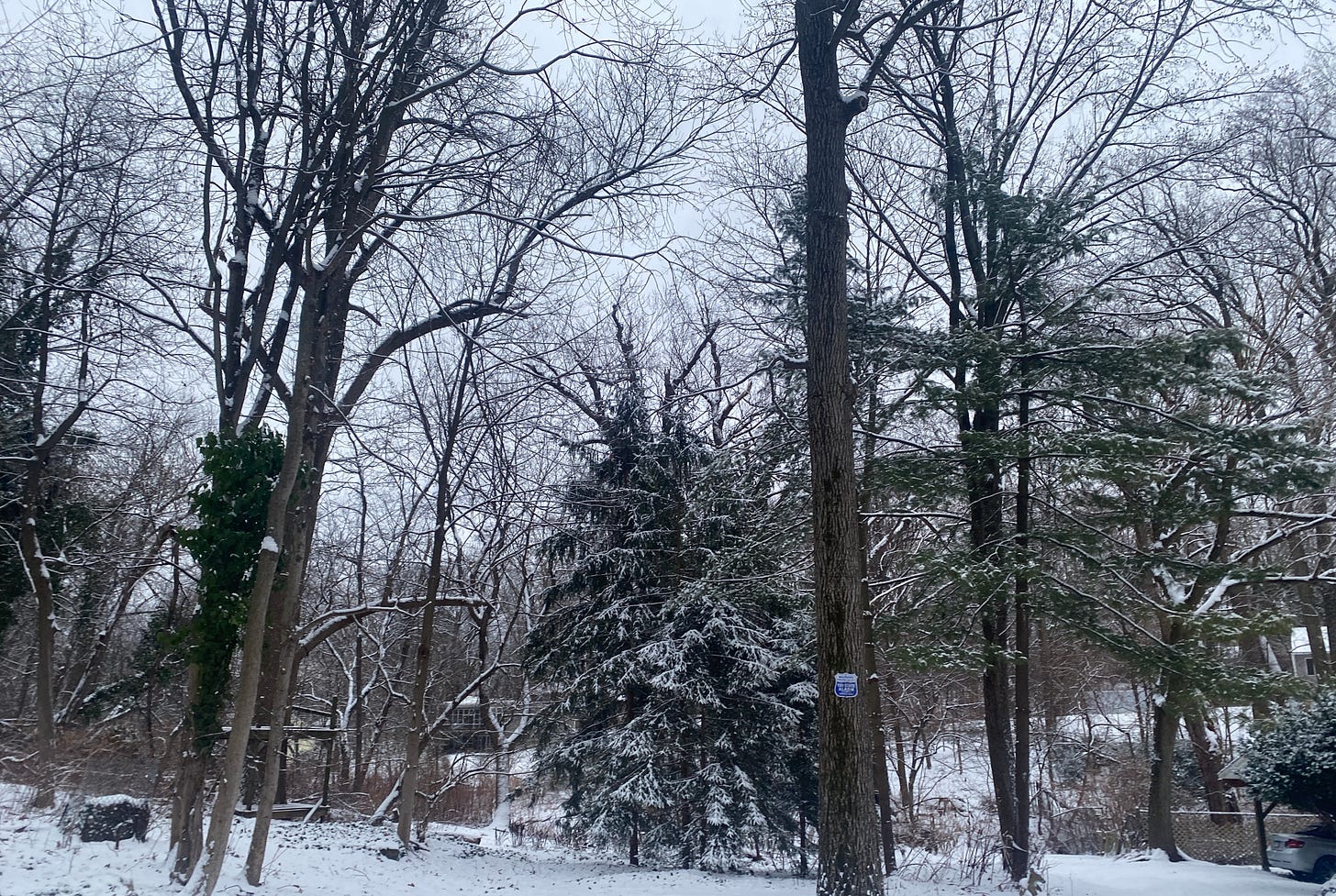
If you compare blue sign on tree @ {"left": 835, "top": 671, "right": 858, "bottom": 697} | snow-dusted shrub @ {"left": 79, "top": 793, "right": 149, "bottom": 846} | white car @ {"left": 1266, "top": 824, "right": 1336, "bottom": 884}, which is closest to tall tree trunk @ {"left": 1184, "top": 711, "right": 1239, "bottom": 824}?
white car @ {"left": 1266, "top": 824, "right": 1336, "bottom": 884}

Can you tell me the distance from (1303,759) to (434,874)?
11767 millimetres

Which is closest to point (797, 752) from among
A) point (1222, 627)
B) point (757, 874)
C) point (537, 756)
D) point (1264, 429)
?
point (757, 874)

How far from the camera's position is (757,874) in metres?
13.4

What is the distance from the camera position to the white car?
37.9 feet

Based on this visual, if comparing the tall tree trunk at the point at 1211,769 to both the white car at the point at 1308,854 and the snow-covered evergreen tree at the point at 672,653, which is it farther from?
the snow-covered evergreen tree at the point at 672,653

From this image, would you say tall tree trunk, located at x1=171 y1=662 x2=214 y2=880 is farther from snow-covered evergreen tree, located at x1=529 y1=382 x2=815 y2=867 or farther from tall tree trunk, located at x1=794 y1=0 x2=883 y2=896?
snow-covered evergreen tree, located at x1=529 y1=382 x2=815 y2=867

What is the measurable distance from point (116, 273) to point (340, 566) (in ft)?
46.1

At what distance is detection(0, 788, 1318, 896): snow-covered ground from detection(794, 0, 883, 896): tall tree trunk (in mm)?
5255

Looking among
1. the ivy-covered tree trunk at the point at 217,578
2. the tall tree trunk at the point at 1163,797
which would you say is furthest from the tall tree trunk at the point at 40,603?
the tall tree trunk at the point at 1163,797

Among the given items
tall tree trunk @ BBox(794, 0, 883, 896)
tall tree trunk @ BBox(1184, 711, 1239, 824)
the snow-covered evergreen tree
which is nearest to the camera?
tall tree trunk @ BBox(794, 0, 883, 896)

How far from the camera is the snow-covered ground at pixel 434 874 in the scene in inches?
320

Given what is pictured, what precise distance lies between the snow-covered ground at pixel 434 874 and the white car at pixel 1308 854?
339 mm

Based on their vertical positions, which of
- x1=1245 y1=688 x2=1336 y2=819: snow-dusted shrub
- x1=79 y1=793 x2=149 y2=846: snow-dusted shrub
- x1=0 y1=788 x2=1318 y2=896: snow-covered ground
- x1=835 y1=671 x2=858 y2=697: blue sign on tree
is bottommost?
x1=0 y1=788 x2=1318 y2=896: snow-covered ground

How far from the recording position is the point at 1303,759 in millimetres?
11367
